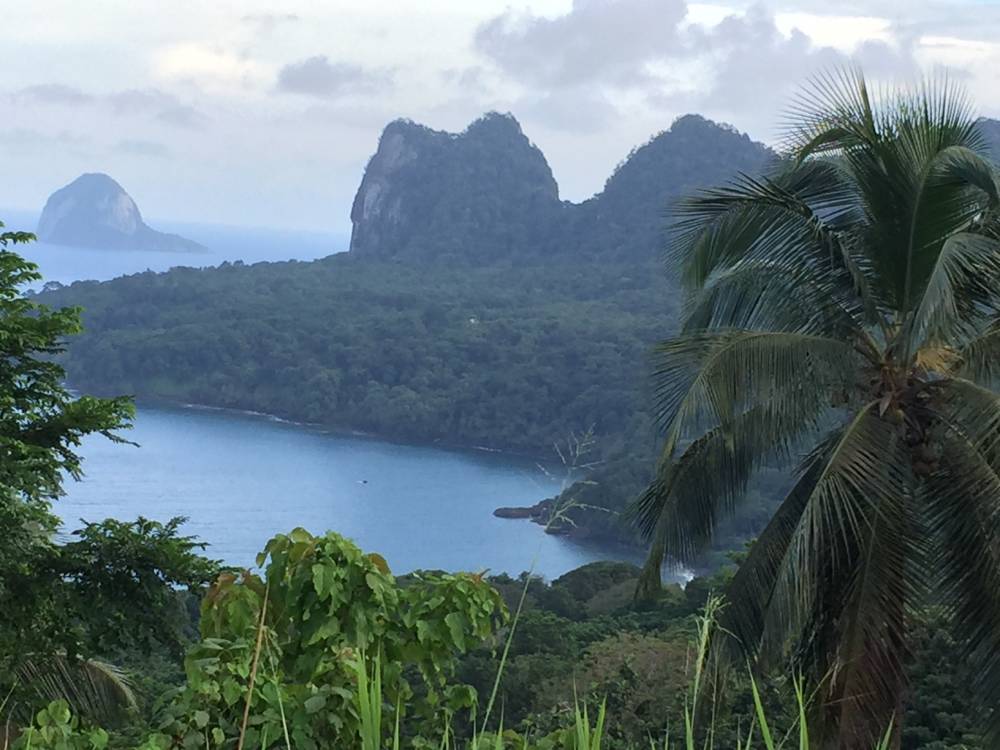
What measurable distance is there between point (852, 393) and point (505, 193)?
77078 mm

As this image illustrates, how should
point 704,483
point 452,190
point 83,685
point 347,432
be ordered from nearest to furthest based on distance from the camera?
point 704,483 → point 83,685 → point 347,432 → point 452,190

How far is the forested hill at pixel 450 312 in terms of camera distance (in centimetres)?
4672

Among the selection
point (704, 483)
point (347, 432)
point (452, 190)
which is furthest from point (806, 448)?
point (452, 190)

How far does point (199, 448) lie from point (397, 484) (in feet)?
26.0

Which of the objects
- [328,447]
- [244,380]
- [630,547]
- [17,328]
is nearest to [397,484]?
[328,447]

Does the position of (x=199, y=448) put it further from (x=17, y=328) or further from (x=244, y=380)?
(x=17, y=328)

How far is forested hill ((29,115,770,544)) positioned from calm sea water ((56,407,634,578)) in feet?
7.87

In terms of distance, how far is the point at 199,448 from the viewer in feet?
145

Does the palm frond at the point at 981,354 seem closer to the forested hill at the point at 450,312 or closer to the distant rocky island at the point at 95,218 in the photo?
the forested hill at the point at 450,312

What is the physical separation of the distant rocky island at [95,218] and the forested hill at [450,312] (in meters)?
46.3

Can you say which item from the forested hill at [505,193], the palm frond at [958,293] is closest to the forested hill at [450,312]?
the forested hill at [505,193]

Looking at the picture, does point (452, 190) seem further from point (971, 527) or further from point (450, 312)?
point (971, 527)

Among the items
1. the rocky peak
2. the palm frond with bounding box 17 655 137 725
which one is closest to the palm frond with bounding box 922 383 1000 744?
the palm frond with bounding box 17 655 137 725

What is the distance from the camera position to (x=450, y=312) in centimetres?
5909
